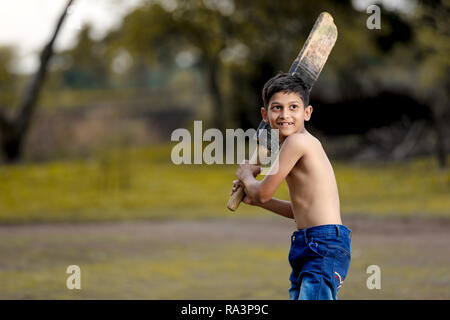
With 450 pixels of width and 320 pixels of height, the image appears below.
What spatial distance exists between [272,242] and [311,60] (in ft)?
22.5

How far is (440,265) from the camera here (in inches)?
302

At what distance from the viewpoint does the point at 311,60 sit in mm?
3611

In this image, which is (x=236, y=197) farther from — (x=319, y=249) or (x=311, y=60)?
(x=311, y=60)

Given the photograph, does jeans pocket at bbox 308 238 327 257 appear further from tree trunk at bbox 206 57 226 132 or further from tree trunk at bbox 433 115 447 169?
tree trunk at bbox 206 57 226 132

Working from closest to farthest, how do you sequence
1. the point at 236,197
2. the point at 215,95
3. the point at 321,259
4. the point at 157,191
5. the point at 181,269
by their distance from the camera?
the point at 321,259 < the point at 236,197 < the point at 181,269 < the point at 157,191 < the point at 215,95

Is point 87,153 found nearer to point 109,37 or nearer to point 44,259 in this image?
point 109,37

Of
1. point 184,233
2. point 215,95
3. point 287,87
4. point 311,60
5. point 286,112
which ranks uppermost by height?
point 215,95

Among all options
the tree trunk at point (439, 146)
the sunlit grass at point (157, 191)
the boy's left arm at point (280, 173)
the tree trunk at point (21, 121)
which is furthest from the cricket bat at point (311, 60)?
the tree trunk at point (439, 146)

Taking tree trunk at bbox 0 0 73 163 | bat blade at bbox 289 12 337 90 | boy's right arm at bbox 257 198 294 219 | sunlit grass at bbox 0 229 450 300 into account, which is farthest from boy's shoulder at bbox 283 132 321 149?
tree trunk at bbox 0 0 73 163

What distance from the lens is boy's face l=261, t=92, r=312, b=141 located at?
3361mm

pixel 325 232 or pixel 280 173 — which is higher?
pixel 280 173

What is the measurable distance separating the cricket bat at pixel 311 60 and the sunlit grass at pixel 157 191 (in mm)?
9751

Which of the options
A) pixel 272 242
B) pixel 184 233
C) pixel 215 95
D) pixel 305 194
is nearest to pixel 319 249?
pixel 305 194

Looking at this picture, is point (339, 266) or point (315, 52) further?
point (315, 52)
